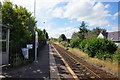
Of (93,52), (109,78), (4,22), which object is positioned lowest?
(109,78)

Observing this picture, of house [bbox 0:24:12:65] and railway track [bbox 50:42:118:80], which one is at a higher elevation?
house [bbox 0:24:12:65]

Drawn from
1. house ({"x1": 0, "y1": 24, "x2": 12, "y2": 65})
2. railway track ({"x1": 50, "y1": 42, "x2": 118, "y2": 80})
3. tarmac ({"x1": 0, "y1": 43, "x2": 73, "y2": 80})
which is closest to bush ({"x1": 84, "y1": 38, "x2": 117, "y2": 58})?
railway track ({"x1": 50, "y1": 42, "x2": 118, "y2": 80})

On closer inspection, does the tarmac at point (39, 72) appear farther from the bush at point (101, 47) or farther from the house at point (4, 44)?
the bush at point (101, 47)

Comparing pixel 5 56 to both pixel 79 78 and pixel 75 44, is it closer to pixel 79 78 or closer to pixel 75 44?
pixel 79 78

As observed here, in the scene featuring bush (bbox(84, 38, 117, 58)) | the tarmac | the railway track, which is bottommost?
the railway track

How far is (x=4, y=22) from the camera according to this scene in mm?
8188

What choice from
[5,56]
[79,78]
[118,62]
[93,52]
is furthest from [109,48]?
[5,56]

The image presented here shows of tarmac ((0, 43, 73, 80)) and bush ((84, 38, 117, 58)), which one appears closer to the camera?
tarmac ((0, 43, 73, 80))

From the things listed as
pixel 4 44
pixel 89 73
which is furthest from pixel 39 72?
pixel 4 44

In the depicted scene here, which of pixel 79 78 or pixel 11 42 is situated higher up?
pixel 11 42

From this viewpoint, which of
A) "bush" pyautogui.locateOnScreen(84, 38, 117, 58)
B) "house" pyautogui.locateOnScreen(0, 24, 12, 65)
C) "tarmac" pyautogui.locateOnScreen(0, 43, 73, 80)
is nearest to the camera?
"tarmac" pyautogui.locateOnScreen(0, 43, 73, 80)

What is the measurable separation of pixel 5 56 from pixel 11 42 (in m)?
1.29

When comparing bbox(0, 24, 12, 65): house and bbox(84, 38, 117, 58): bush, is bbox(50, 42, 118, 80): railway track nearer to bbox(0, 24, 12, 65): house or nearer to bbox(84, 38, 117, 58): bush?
bbox(84, 38, 117, 58): bush

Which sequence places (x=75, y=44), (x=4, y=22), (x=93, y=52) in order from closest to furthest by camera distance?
1. (x=4, y=22)
2. (x=93, y=52)
3. (x=75, y=44)
